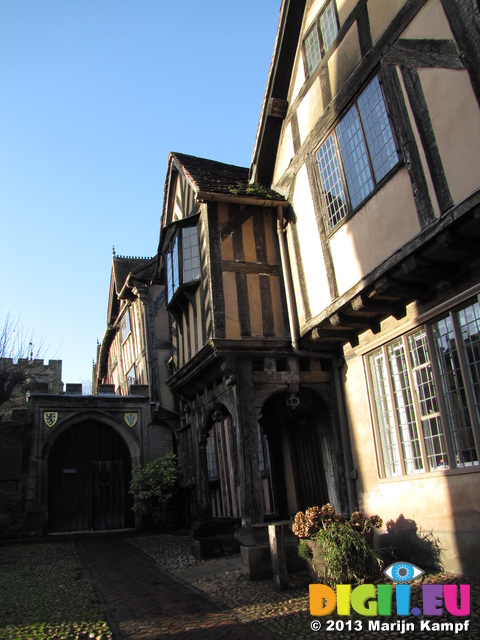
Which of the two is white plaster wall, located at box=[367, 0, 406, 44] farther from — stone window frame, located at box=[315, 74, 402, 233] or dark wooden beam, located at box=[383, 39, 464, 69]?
stone window frame, located at box=[315, 74, 402, 233]

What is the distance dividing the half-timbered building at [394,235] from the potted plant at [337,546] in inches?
38.9

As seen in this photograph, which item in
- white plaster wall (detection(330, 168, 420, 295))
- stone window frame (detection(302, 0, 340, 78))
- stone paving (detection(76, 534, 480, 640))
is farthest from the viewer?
stone window frame (detection(302, 0, 340, 78))

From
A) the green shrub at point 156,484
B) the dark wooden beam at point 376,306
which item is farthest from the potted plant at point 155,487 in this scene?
the dark wooden beam at point 376,306

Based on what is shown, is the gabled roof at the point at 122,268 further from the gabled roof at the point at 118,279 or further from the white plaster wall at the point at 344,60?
the white plaster wall at the point at 344,60

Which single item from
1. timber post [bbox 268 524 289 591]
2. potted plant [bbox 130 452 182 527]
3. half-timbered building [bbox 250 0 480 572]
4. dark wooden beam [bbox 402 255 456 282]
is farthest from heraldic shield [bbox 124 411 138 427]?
dark wooden beam [bbox 402 255 456 282]

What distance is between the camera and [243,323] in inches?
377

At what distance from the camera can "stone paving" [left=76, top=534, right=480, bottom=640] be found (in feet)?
16.3

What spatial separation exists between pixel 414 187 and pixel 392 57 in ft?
6.13

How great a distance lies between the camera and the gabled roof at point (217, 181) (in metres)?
9.99

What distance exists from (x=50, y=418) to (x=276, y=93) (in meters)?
11.7

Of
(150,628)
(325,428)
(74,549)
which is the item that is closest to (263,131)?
(325,428)

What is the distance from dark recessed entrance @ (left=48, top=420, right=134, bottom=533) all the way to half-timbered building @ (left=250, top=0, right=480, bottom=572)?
10.7m

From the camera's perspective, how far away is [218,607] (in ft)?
21.1

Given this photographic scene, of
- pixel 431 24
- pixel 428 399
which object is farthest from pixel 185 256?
pixel 431 24
